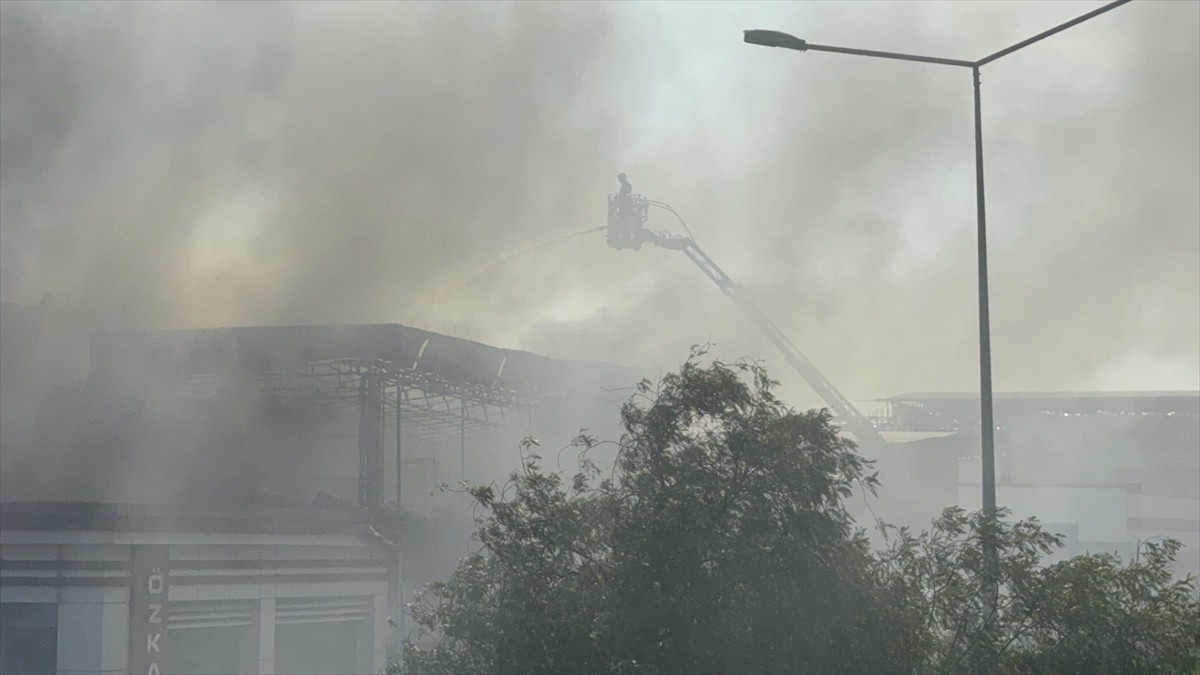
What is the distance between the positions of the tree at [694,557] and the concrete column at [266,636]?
94.0 feet

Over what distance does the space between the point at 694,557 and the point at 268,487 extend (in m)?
49.9

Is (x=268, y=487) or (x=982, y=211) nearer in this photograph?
(x=982, y=211)

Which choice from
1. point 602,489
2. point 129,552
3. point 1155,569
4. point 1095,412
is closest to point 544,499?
point 602,489

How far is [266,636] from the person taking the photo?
4191 cm

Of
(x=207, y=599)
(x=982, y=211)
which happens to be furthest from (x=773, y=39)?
(x=207, y=599)

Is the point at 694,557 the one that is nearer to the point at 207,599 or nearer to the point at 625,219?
the point at 207,599

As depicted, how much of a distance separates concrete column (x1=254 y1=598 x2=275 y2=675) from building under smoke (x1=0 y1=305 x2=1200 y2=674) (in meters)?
0.08

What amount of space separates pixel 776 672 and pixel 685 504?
5.66 ft

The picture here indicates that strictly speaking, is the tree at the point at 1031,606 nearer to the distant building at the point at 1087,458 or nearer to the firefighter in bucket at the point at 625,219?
the firefighter in bucket at the point at 625,219

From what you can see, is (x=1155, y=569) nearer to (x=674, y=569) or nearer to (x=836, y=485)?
(x=836, y=485)

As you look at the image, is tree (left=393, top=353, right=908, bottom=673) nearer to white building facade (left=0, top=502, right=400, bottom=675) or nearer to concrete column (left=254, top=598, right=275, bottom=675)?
white building facade (left=0, top=502, right=400, bottom=675)

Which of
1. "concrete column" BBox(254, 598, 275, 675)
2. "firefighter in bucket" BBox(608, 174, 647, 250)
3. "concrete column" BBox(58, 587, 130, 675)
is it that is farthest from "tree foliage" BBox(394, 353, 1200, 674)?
"firefighter in bucket" BBox(608, 174, 647, 250)

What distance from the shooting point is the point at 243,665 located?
1620 inches

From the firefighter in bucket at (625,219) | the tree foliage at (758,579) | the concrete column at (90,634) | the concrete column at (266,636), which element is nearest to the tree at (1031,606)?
the tree foliage at (758,579)
